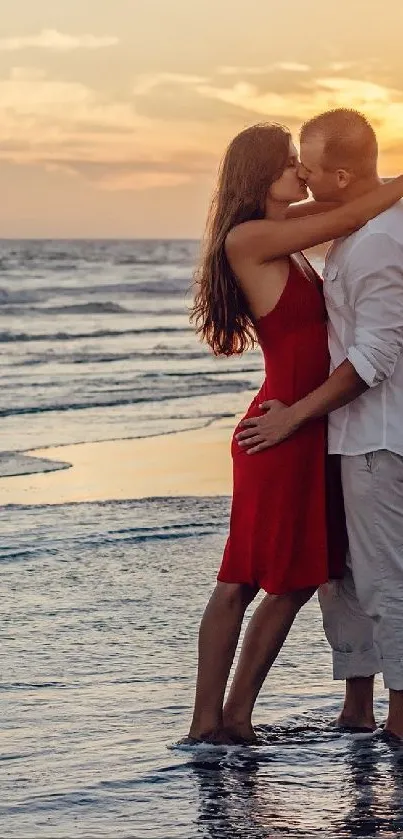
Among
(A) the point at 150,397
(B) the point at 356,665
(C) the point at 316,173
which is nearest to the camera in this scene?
(C) the point at 316,173

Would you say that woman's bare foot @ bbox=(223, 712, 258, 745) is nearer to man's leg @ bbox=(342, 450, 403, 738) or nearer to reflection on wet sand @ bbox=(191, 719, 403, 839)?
reflection on wet sand @ bbox=(191, 719, 403, 839)

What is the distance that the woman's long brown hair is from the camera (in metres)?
4.06

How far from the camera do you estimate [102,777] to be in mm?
3730

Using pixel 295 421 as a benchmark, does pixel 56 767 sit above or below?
below

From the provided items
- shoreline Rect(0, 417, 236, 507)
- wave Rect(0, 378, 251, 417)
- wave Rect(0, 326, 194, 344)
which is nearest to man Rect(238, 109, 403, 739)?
shoreline Rect(0, 417, 236, 507)

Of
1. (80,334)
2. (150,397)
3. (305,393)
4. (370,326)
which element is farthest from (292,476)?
(80,334)

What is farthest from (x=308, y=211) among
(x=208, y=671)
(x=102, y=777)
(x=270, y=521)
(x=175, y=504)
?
(x=175, y=504)

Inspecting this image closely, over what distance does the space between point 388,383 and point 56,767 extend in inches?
57.0

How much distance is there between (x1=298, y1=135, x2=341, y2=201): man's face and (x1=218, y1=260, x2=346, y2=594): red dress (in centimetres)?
24

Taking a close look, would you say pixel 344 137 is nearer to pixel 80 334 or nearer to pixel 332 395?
pixel 332 395

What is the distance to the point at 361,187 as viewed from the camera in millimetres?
4059

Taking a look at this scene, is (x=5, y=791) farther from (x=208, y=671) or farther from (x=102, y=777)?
(x=208, y=671)

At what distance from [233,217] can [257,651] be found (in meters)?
1.32

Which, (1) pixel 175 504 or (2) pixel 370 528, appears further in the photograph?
(1) pixel 175 504
